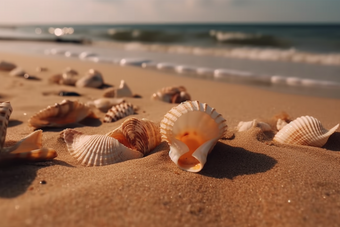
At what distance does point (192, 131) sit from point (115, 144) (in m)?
0.56

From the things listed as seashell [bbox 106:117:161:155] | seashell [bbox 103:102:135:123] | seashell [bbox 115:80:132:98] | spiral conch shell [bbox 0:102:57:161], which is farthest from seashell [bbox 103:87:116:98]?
spiral conch shell [bbox 0:102:57:161]

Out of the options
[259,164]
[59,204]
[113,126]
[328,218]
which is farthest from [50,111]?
[328,218]

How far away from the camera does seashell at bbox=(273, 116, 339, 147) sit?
2395mm

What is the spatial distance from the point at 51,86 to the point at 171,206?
4381 millimetres

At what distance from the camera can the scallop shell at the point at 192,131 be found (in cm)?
186

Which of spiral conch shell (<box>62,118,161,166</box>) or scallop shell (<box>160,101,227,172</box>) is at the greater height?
scallop shell (<box>160,101,227,172</box>)

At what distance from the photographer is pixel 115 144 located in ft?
6.63

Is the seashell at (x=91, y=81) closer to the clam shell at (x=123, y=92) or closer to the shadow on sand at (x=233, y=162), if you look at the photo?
the clam shell at (x=123, y=92)

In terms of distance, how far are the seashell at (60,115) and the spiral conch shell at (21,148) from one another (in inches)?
38.0

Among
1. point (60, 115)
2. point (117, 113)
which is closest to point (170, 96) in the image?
point (117, 113)

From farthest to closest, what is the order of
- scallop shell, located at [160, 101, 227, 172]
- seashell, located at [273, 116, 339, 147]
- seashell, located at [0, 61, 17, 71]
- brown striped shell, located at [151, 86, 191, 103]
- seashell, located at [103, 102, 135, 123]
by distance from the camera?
seashell, located at [0, 61, 17, 71] < brown striped shell, located at [151, 86, 191, 103] < seashell, located at [103, 102, 135, 123] < seashell, located at [273, 116, 339, 147] < scallop shell, located at [160, 101, 227, 172]

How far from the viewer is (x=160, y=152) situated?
7.00 feet

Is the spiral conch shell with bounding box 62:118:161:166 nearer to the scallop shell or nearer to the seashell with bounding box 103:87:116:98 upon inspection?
the scallop shell

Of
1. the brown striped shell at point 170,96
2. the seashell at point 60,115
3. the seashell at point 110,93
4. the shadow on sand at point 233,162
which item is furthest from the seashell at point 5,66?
the shadow on sand at point 233,162
